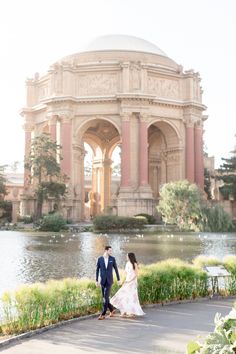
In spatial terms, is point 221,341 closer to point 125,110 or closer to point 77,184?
point 125,110

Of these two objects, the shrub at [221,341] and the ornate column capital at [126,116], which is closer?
the shrub at [221,341]

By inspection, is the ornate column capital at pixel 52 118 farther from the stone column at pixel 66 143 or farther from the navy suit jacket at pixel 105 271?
the navy suit jacket at pixel 105 271

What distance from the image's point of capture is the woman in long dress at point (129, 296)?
912 centimetres

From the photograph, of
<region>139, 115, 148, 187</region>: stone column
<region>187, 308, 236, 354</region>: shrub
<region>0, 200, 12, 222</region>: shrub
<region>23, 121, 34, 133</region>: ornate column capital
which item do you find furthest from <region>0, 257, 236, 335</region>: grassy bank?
<region>23, 121, 34, 133</region>: ornate column capital

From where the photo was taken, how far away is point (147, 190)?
53.7m

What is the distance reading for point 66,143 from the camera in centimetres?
5525

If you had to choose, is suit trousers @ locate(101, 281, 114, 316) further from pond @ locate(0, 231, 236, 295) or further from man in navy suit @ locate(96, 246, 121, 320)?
pond @ locate(0, 231, 236, 295)

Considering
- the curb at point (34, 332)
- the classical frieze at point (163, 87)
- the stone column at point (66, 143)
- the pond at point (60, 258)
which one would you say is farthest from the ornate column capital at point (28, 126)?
the curb at point (34, 332)

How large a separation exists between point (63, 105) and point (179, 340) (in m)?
49.4

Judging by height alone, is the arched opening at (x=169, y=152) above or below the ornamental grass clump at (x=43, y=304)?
above

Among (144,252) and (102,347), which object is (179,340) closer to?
(102,347)

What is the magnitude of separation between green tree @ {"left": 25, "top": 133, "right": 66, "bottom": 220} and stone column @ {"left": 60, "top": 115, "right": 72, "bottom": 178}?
17.0 feet

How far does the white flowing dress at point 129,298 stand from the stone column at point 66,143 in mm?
45848

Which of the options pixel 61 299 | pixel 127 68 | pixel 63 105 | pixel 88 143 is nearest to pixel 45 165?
pixel 63 105
